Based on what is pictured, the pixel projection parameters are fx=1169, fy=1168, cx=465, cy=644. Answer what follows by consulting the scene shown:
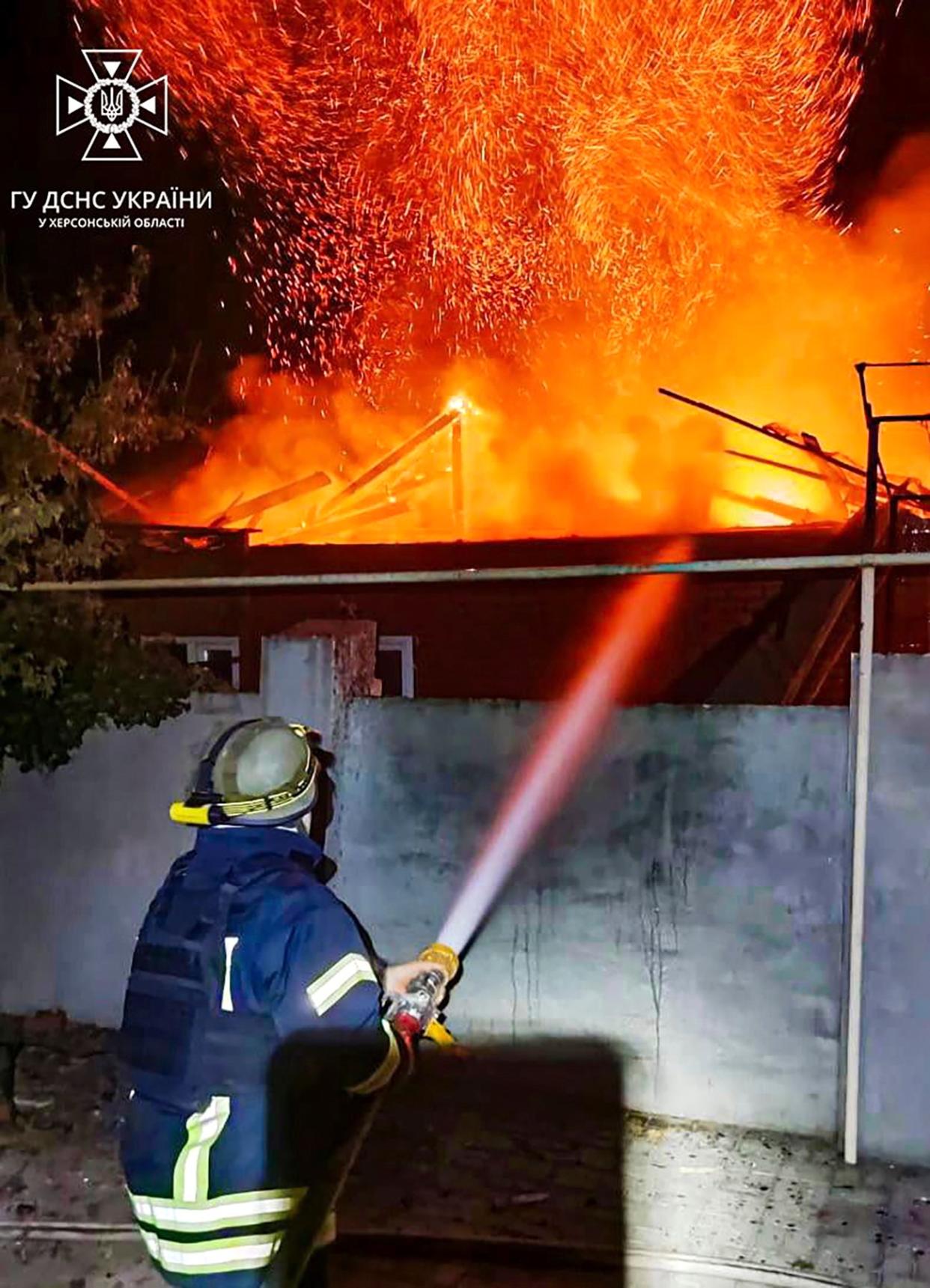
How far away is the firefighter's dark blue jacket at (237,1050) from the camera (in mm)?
2477

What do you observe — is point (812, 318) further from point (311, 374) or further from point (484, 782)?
point (484, 782)

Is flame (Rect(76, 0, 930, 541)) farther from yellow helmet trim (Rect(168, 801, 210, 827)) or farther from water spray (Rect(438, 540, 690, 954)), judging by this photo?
yellow helmet trim (Rect(168, 801, 210, 827))

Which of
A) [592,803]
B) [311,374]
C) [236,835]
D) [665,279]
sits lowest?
[592,803]

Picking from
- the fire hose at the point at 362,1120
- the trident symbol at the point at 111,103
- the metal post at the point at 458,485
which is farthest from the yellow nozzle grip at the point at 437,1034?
the trident symbol at the point at 111,103

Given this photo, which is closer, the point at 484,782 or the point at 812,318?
the point at 484,782

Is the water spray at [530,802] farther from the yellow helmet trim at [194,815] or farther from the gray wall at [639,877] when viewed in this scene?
the yellow helmet trim at [194,815]

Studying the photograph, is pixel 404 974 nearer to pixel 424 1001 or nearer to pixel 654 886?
pixel 424 1001

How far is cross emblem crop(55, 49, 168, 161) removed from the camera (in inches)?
579

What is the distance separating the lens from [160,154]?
1873cm

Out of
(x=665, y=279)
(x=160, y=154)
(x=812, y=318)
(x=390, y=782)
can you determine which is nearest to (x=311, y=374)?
(x=160, y=154)

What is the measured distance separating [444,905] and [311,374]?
61.2ft

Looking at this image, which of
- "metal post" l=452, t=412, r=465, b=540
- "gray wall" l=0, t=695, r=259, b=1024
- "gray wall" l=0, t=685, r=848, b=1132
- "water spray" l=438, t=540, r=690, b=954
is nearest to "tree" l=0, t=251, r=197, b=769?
"gray wall" l=0, t=695, r=259, b=1024

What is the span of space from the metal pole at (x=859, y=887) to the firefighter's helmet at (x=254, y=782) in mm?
2492

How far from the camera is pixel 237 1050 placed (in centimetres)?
248
